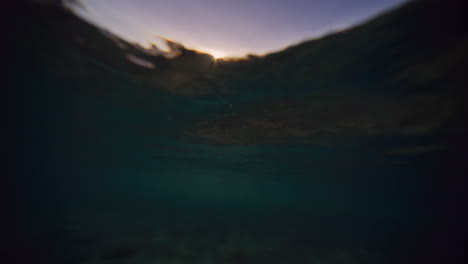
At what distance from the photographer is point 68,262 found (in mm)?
8531

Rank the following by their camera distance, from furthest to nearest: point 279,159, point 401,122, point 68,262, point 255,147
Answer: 1. point 279,159
2. point 255,147
3. point 401,122
4. point 68,262

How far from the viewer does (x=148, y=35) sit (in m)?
7.73

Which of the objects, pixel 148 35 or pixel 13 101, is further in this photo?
pixel 13 101

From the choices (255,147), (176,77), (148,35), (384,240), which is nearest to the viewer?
(148,35)

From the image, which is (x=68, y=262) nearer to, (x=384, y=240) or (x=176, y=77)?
(x=176, y=77)

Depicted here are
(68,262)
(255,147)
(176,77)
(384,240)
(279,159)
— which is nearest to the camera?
(68,262)

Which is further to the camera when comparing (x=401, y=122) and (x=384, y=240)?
(x=384, y=240)

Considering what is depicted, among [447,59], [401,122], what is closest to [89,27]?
[447,59]

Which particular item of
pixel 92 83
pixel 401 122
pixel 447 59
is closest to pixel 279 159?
pixel 401 122

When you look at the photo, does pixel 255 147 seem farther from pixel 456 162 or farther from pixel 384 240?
pixel 456 162

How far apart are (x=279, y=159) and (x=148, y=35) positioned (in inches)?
875

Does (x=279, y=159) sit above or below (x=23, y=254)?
above

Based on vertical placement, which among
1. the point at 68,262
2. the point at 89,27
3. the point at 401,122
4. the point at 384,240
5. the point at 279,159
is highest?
the point at 89,27

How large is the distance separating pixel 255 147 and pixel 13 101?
2382 cm
